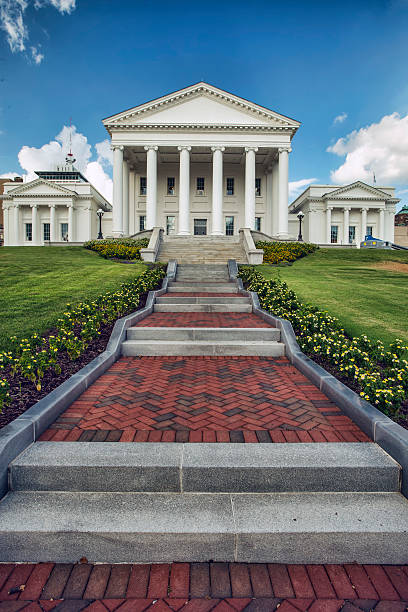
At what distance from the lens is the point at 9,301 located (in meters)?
8.41

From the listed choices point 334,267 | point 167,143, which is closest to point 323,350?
point 334,267

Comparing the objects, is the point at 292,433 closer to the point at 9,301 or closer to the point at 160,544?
the point at 160,544

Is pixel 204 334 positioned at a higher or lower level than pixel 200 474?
higher

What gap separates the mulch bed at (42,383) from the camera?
12.6ft

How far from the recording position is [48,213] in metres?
40.8

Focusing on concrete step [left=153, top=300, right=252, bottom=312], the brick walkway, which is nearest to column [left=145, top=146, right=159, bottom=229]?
concrete step [left=153, top=300, right=252, bottom=312]

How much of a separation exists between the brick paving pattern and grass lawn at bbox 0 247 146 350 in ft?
7.48

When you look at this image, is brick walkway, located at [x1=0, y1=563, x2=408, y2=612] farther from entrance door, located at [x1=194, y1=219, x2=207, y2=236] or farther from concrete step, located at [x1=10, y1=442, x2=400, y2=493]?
entrance door, located at [x1=194, y1=219, x2=207, y2=236]

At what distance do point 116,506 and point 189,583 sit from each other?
790mm

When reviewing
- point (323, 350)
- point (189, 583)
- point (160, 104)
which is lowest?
point (189, 583)

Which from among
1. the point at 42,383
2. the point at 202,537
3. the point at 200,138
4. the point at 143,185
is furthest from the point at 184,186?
the point at 202,537

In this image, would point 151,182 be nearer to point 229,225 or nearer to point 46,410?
point 229,225

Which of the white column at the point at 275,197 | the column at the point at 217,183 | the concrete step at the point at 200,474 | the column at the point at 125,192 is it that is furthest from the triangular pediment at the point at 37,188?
the concrete step at the point at 200,474

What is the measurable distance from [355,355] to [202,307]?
4.95m
